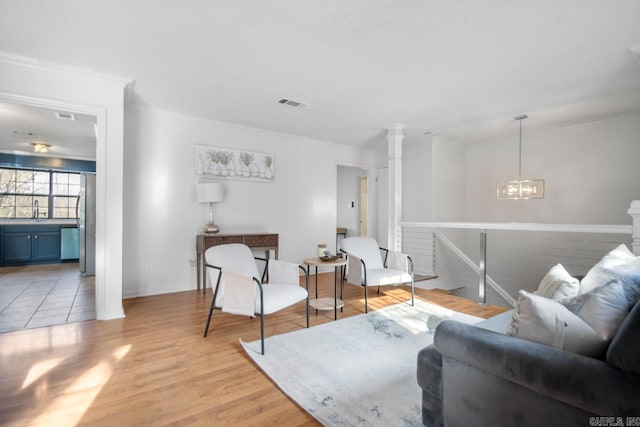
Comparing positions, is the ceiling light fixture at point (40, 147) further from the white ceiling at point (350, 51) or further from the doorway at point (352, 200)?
the doorway at point (352, 200)

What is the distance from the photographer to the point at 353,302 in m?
3.74

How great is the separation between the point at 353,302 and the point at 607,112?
14.5 feet

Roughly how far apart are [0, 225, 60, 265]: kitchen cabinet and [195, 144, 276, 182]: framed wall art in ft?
14.8

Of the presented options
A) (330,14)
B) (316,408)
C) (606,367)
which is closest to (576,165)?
(330,14)

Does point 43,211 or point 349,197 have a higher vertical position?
point 349,197

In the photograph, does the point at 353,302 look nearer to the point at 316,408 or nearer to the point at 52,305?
the point at 316,408

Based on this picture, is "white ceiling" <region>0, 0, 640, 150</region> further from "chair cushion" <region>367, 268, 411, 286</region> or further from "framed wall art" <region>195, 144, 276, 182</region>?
"chair cushion" <region>367, 268, 411, 286</region>

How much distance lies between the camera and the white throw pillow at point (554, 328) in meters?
1.08

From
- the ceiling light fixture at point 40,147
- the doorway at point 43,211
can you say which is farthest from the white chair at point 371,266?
the ceiling light fixture at point 40,147

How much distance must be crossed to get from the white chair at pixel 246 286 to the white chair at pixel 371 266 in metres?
0.83

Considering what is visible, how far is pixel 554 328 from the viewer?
1.12 metres

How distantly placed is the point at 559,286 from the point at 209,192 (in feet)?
12.9

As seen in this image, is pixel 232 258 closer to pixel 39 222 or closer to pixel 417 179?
pixel 417 179

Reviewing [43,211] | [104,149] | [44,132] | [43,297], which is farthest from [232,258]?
[43,211]
